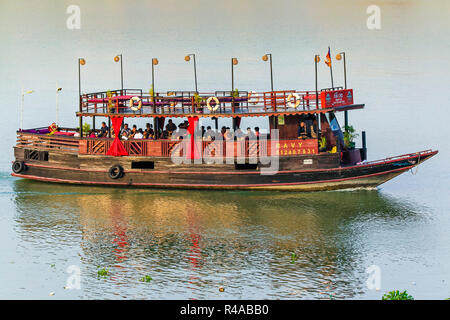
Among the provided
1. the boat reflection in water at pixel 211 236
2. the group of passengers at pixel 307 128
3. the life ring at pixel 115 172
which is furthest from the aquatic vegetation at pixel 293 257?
the life ring at pixel 115 172

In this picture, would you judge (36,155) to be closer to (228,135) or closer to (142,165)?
(142,165)

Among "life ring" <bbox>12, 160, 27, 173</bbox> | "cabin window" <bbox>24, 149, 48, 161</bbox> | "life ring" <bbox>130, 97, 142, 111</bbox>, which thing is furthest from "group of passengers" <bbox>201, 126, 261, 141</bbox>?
"life ring" <bbox>12, 160, 27, 173</bbox>

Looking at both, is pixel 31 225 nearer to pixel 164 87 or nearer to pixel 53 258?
pixel 53 258

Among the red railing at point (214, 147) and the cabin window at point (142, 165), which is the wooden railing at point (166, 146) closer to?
the red railing at point (214, 147)

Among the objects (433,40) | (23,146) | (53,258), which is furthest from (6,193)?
(433,40)

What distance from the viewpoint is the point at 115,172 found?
29.2m

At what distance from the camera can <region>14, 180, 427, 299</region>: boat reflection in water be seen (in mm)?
18422

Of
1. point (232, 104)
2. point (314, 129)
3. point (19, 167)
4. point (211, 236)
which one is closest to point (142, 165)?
point (232, 104)

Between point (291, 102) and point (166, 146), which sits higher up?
point (291, 102)

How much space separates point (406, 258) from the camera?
20.4 meters

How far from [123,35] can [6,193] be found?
107 ft

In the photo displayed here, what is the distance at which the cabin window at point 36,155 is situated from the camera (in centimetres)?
3030

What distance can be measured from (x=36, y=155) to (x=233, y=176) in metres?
8.64

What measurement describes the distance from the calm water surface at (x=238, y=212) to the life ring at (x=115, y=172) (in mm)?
661
